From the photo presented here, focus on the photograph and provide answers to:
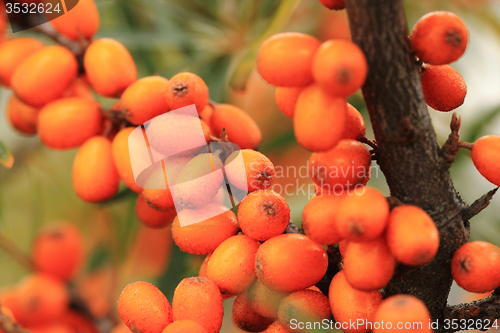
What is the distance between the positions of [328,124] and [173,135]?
17 centimetres

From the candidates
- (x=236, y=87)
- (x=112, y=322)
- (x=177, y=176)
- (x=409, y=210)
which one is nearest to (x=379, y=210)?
(x=409, y=210)

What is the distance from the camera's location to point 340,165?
30 centimetres

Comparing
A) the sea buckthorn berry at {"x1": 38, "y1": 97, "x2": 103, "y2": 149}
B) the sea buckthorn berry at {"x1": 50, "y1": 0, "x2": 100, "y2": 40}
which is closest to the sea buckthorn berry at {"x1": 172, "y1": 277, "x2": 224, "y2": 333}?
the sea buckthorn berry at {"x1": 38, "y1": 97, "x2": 103, "y2": 149}

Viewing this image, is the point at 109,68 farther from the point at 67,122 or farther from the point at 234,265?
the point at 234,265

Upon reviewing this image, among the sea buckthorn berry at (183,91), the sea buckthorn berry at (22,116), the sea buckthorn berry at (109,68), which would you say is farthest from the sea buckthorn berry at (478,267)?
the sea buckthorn berry at (22,116)

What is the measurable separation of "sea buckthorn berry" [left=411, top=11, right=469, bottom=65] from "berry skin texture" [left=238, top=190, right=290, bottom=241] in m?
0.16

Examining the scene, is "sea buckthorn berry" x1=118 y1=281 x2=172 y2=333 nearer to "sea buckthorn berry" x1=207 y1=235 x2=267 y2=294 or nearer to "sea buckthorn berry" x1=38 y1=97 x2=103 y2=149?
"sea buckthorn berry" x1=207 y1=235 x2=267 y2=294

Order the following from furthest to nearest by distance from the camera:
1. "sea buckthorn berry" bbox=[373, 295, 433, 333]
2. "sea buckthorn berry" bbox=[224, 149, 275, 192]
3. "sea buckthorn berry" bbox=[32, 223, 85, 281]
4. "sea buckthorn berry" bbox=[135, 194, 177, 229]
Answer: "sea buckthorn berry" bbox=[32, 223, 85, 281], "sea buckthorn berry" bbox=[135, 194, 177, 229], "sea buckthorn berry" bbox=[224, 149, 275, 192], "sea buckthorn berry" bbox=[373, 295, 433, 333]

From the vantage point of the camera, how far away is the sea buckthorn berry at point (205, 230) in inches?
15.0

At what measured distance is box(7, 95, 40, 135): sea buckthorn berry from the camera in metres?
0.54

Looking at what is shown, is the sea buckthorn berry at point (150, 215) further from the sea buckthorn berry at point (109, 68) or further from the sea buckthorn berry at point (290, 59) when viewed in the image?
the sea buckthorn berry at point (290, 59)

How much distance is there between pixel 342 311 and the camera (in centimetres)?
32

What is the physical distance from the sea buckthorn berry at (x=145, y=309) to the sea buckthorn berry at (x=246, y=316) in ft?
0.20

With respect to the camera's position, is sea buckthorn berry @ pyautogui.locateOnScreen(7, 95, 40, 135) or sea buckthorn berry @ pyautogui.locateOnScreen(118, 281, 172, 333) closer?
sea buckthorn berry @ pyautogui.locateOnScreen(118, 281, 172, 333)
